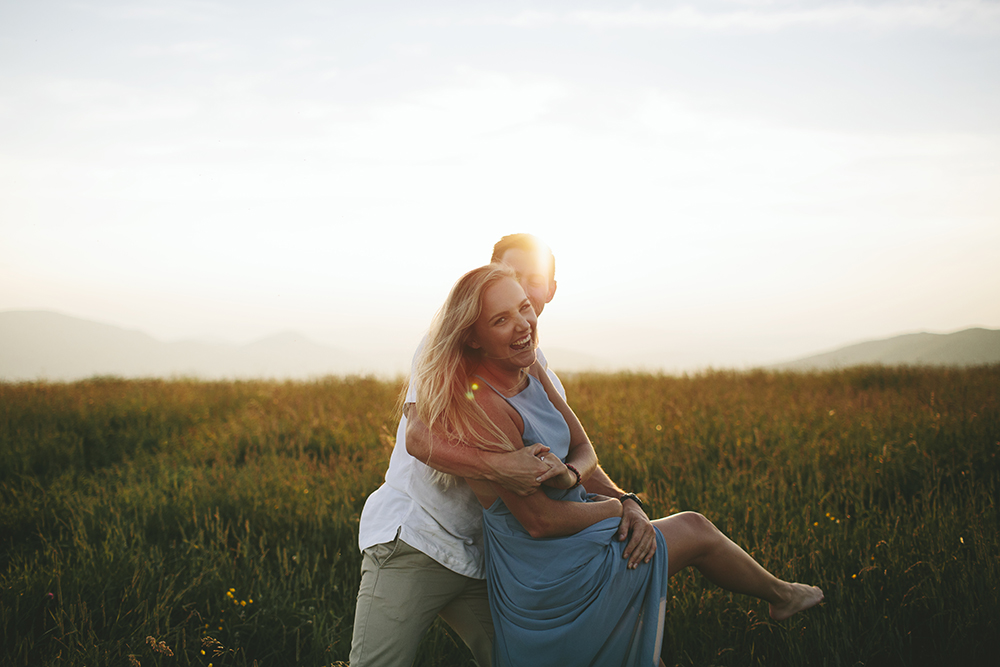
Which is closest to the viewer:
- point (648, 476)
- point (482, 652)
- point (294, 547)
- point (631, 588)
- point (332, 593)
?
point (631, 588)

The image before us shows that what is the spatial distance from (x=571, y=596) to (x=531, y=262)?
5.20 ft

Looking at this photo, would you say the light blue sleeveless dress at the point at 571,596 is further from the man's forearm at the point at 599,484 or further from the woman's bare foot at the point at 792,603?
the woman's bare foot at the point at 792,603

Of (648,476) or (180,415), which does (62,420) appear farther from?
(648,476)

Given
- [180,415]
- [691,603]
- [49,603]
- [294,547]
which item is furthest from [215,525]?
[180,415]

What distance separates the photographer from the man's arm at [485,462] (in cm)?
210

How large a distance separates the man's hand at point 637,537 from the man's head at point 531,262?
3.77ft

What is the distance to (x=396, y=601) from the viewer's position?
2.30 meters

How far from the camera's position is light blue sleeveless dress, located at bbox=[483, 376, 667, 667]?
2.17m

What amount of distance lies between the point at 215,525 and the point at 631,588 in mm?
3226

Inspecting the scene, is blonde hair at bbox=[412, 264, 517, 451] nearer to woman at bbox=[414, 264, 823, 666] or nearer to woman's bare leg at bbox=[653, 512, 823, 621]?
woman at bbox=[414, 264, 823, 666]

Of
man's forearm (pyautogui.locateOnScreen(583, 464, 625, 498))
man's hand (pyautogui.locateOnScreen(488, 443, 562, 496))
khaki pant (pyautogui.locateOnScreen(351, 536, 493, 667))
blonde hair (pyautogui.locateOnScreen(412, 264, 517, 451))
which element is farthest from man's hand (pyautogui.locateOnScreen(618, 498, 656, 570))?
khaki pant (pyautogui.locateOnScreen(351, 536, 493, 667))

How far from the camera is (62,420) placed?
304 inches

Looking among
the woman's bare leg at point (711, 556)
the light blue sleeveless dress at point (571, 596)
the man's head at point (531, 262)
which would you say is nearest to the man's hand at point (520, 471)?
the light blue sleeveless dress at point (571, 596)

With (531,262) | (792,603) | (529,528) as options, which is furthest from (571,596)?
(531,262)
